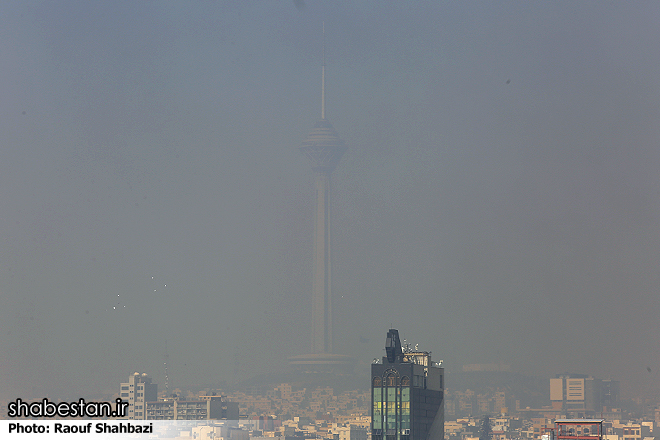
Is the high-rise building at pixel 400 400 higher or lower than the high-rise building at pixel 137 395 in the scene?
higher

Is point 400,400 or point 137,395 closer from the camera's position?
point 400,400

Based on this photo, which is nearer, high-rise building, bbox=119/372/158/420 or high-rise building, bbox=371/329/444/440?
high-rise building, bbox=371/329/444/440

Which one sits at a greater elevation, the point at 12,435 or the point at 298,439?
the point at 12,435

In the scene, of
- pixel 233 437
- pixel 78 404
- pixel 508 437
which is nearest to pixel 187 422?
pixel 233 437

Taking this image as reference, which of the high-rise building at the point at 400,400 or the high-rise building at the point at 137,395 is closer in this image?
the high-rise building at the point at 400,400

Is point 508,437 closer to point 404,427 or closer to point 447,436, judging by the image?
point 447,436

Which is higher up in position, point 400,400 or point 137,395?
point 400,400

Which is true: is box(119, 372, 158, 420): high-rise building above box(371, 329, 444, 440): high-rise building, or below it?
below

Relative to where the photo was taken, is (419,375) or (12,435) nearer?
(12,435)
